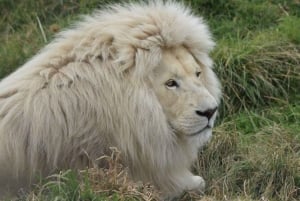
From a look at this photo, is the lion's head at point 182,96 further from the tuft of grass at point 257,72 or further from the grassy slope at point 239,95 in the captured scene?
the tuft of grass at point 257,72

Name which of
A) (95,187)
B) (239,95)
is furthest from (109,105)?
(239,95)

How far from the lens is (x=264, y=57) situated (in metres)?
6.39

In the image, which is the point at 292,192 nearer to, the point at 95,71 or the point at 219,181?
the point at 219,181

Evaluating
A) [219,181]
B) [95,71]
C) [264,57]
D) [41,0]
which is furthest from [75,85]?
[41,0]

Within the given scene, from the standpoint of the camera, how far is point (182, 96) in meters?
4.54

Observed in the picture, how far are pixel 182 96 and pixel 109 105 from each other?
38 centimetres

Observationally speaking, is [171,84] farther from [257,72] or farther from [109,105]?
[257,72]

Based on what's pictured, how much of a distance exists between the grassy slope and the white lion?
0.65ft

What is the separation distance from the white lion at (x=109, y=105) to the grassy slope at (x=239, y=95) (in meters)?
0.20

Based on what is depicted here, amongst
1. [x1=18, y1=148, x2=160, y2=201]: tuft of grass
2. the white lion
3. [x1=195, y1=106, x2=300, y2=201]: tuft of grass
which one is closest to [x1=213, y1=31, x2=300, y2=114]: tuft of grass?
[x1=195, y1=106, x2=300, y2=201]: tuft of grass

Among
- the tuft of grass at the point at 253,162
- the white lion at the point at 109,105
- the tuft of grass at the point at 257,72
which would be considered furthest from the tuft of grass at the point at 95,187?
the tuft of grass at the point at 257,72

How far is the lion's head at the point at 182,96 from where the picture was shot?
450 centimetres

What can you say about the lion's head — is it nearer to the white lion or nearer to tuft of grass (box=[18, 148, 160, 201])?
the white lion

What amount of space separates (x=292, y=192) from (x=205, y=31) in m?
1.01
